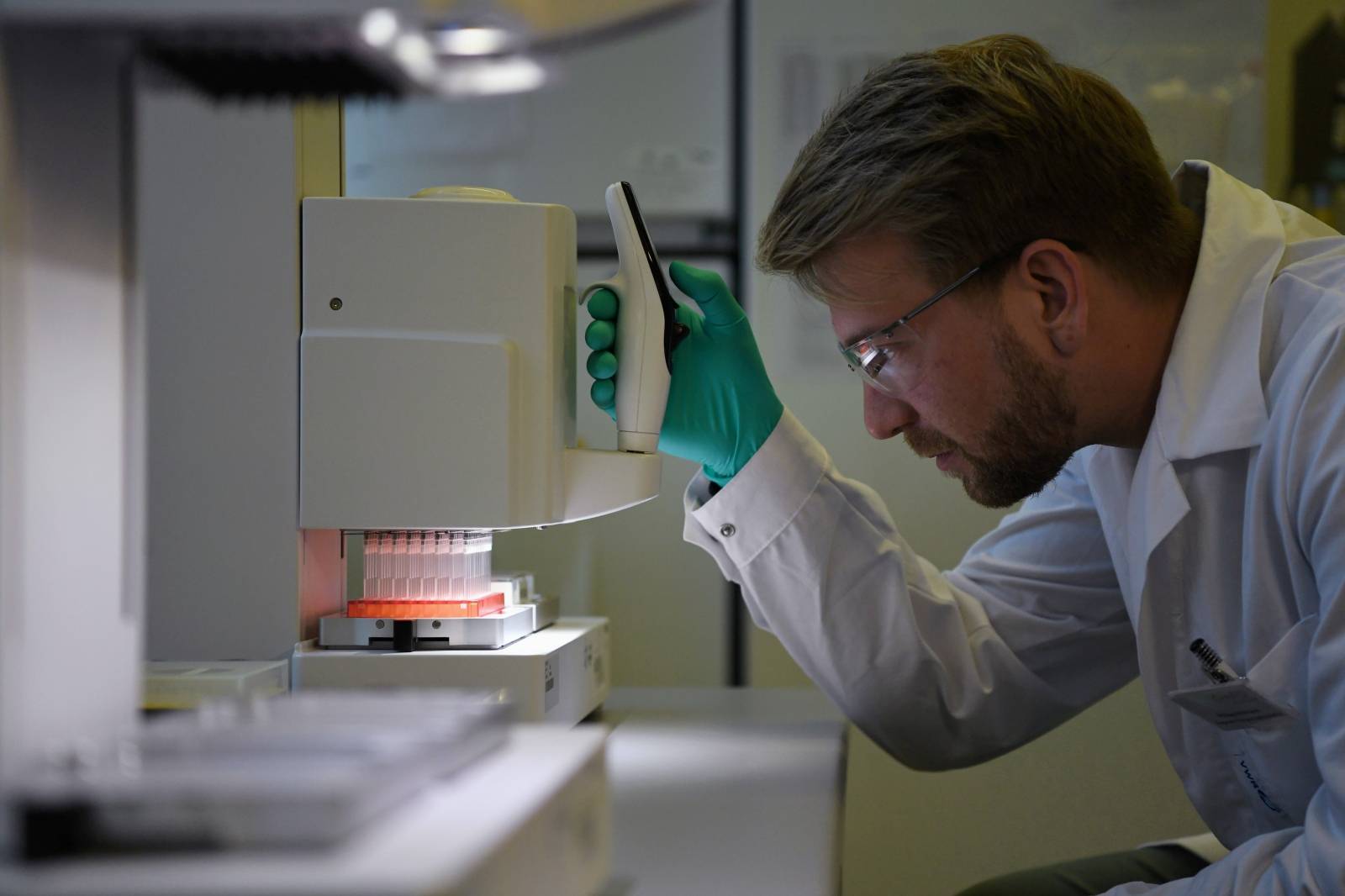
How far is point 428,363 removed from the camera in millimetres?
1137

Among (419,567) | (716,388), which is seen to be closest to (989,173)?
(716,388)

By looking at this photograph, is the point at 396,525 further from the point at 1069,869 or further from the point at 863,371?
the point at 1069,869

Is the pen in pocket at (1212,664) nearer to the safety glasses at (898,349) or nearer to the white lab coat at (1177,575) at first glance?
the white lab coat at (1177,575)

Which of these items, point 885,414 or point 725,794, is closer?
point 725,794

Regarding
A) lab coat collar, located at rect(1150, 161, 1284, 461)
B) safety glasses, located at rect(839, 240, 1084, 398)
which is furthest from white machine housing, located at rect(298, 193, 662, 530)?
lab coat collar, located at rect(1150, 161, 1284, 461)

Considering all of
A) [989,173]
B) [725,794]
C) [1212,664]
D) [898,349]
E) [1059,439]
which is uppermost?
[989,173]

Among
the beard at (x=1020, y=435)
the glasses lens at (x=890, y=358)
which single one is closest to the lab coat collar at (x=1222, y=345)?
the beard at (x=1020, y=435)

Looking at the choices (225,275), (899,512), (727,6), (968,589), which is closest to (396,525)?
(225,275)

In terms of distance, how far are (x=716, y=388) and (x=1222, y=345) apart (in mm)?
559

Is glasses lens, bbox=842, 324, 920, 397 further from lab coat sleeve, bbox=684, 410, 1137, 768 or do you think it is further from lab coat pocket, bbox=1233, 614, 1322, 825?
lab coat pocket, bbox=1233, 614, 1322, 825

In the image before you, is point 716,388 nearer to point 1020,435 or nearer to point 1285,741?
point 1020,435

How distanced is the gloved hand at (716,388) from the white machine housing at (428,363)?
256 mm

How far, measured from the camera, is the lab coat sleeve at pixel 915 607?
54.6 inches

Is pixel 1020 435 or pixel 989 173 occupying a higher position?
pixel 989 173
